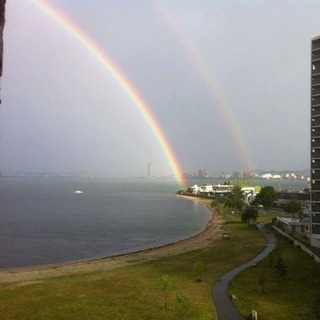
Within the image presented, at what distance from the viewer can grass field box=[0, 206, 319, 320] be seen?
22.1m

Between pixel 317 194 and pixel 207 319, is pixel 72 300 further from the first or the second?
pixel 317 194

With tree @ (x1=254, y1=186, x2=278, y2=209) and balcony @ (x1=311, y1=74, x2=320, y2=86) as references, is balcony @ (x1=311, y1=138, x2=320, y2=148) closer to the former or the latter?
balcony @ (x1=311, y1=74, x2=320, y2=86)

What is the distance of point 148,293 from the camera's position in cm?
2656

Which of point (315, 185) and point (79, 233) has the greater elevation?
point (315, 185)

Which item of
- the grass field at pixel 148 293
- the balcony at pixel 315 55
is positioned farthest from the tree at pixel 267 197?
the grass field at pixel 148 293

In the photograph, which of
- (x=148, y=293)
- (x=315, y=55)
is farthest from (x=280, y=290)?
(x=315, y=55)

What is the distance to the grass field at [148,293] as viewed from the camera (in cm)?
2208

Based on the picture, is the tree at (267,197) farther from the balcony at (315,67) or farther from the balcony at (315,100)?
the balcony at (315,67)

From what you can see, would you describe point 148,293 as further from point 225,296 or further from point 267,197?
point 267,197

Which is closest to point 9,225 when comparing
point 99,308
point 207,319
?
point 99,308

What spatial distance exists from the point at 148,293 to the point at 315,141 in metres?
26.8

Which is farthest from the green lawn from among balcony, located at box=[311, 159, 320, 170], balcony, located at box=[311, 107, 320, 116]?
balcony, located at box=[311, 107, 320, 116]

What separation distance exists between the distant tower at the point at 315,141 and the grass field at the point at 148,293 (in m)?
6.10

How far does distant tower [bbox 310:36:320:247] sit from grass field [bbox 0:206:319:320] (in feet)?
20.0
